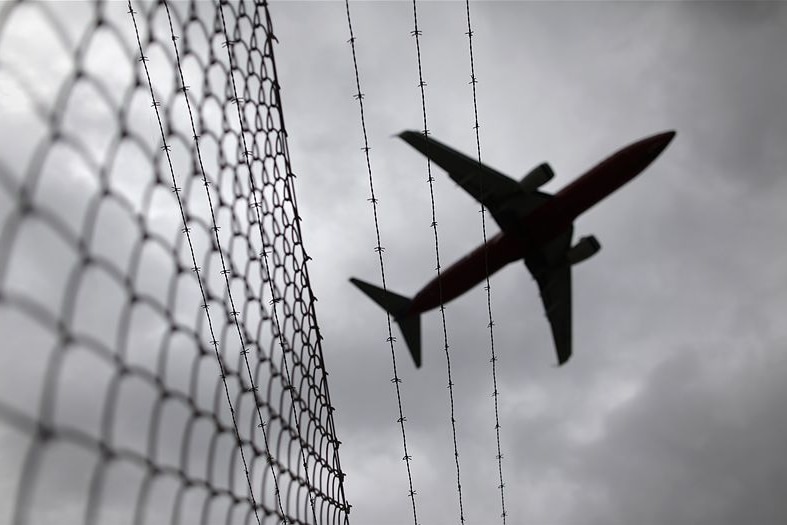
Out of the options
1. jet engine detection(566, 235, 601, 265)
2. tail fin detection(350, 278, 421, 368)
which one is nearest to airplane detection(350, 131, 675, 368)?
jet engine detection(566, 235, 601, 265)

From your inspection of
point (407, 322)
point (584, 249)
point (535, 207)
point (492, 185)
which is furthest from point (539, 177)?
point (407, 322)

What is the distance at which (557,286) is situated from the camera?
20.2 meters

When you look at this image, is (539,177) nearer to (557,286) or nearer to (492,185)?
(492,185)

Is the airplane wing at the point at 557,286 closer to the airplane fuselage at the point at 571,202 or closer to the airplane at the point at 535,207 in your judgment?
the airplane at the point at 535,207

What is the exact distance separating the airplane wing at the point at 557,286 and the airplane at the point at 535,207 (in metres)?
0.02

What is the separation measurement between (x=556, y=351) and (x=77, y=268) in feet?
58.8

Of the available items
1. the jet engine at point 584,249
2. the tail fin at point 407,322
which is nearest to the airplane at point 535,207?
the jet engine at point 584,249

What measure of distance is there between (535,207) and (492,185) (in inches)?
44.6

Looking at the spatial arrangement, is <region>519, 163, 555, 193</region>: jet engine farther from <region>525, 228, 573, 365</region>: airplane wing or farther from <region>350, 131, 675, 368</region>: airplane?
<region>525, 228, 573, 365</region>: airplane wing

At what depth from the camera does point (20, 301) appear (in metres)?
3.51

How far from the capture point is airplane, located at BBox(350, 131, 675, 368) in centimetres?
1741

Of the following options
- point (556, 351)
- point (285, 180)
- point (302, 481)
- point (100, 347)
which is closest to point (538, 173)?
point (556, 351)

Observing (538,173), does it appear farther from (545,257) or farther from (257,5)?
(257,5)

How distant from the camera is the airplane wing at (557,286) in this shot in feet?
62.0
